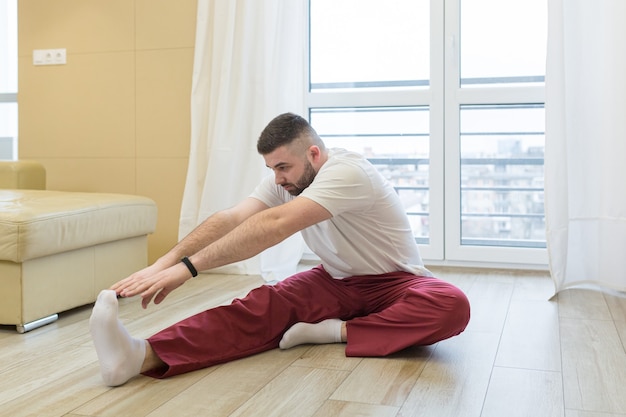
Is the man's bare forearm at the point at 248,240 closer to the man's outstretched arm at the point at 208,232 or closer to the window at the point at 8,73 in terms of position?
the man's outstretched arm at the point at 208,232

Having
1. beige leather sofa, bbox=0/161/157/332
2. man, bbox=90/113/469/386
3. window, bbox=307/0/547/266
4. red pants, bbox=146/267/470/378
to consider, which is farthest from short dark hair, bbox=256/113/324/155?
window, bbox=307/0/547/266

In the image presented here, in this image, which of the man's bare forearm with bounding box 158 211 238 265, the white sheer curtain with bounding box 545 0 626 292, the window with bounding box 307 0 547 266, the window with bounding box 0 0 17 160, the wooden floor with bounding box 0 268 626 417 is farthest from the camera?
the window with bounding box 0 0 17 160

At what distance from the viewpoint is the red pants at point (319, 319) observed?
213 centimetres

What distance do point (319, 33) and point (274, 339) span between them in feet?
8.11

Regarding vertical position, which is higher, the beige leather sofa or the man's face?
the man's face

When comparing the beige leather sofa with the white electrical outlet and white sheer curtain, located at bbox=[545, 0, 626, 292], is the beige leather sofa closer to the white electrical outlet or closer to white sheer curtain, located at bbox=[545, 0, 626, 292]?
the white electrical outlet

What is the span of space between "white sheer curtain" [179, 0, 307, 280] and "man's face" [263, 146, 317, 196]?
1.61 metres

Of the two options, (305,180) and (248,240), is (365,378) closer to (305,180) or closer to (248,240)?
(248,240)

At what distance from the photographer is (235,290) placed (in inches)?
138

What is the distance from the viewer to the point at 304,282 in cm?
246

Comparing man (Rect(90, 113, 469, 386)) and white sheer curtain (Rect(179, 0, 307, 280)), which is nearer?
man (Rect(90, 113, 469, 386))

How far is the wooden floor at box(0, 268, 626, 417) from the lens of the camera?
1.79 metres

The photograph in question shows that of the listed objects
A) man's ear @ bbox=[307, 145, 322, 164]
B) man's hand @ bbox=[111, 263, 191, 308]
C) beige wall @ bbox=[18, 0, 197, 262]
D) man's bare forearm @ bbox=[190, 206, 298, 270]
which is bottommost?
man's hand @ bbox=[111, 263, 191, 308]

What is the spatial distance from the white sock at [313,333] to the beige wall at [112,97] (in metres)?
2.14
